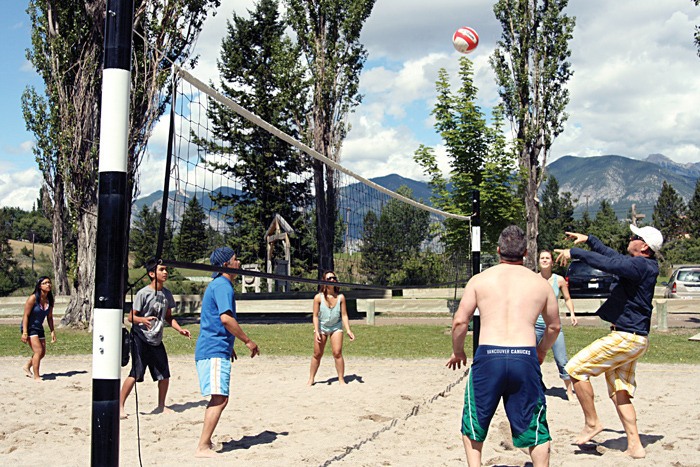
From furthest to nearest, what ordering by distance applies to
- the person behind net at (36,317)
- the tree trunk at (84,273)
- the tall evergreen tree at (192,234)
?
the tree trunk at (84,273) → the person behind net at (36,317) → the tall evergreen tree at (192,234)

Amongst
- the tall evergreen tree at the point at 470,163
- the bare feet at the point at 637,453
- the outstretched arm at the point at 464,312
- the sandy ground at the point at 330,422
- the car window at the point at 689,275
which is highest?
the tall evergreen tree at the point at 470,163

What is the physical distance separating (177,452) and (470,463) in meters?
2.81

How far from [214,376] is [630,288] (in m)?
3.44

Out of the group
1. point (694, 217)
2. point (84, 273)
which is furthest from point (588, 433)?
point (694, 217)

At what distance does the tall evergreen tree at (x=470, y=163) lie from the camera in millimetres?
16078

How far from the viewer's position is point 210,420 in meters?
5.55

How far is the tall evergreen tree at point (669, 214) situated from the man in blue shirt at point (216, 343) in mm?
60488

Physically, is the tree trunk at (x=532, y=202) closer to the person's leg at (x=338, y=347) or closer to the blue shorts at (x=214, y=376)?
the person's leg at (x=338, y=347)

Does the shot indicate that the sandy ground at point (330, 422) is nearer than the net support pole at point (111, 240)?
No

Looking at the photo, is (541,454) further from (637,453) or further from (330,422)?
(330,422)

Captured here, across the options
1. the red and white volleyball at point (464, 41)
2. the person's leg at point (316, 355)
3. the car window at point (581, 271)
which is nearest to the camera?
the person's leg at point (316, 355)

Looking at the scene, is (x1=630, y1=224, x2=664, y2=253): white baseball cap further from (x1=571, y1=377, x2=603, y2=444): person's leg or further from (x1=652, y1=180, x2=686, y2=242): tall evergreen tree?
(x1=652, y1=180, x2=686, y2=242): tall evergreen tree

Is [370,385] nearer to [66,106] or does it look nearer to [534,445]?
[534,445]

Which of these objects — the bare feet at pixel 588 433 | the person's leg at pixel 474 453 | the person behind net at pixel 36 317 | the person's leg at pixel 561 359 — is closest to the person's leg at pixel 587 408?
the bare feet at pixel 588 433
